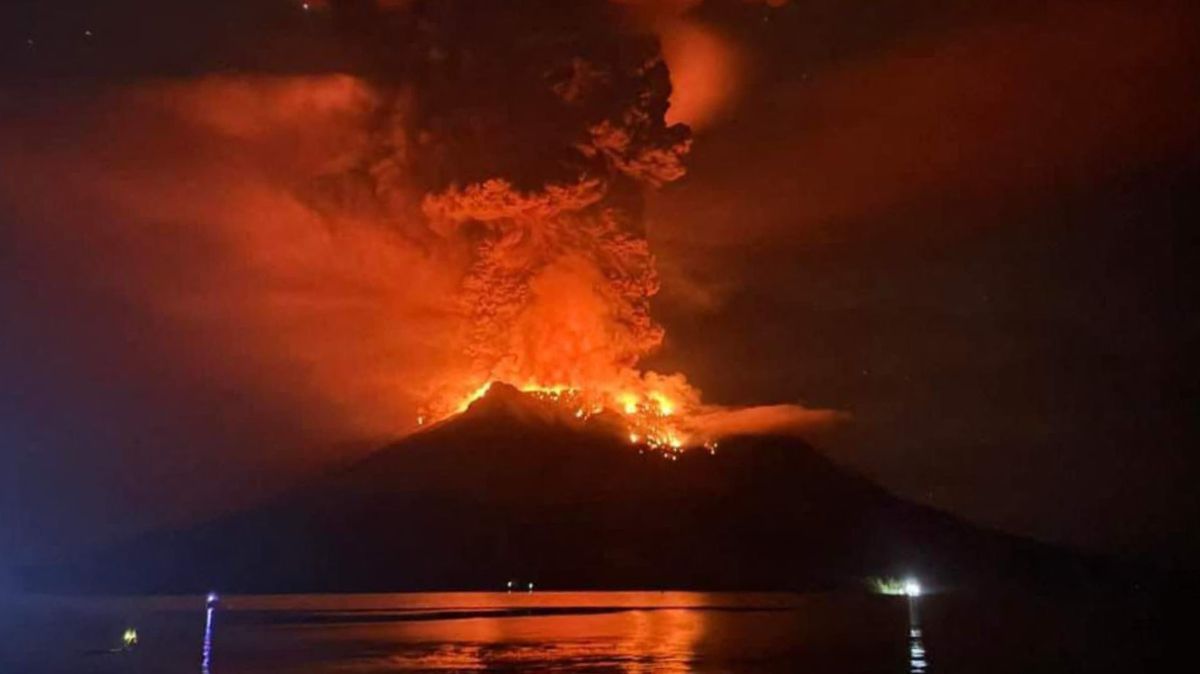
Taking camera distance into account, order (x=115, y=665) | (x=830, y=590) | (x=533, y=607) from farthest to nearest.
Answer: (x=830, y=590) < (x=533, y=607) < (x=115, y=665)

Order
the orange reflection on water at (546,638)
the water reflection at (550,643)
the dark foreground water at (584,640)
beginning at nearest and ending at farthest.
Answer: the water reflection at (550,643) < the orange reflection on water at (546,638) < the dark foreground water at (584,640)

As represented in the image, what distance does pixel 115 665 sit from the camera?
5209cm

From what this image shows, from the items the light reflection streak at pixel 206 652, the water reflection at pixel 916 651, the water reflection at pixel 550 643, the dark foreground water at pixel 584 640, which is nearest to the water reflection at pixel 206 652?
the light reflection streak at pixel 206 652

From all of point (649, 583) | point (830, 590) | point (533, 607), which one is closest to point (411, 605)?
point (533, 607)

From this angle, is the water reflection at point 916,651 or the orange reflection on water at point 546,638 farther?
the orange reflection on water at point 546,638

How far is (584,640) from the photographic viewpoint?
208ft

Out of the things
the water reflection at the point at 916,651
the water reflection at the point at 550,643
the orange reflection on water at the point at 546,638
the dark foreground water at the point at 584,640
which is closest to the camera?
the water reflection at the point at 916,651

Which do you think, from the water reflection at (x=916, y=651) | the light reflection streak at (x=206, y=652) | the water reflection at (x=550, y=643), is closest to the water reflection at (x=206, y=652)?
the light reflection streak at (x=206, y=652)

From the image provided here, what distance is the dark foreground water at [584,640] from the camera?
162ft

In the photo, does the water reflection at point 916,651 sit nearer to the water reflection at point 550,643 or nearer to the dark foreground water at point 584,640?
the dark foreground water at point 584,640

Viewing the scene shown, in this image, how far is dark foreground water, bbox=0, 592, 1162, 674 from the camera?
1943 inches

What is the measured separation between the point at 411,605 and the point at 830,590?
71727 millimetres

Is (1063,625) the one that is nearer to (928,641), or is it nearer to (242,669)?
(928,641)

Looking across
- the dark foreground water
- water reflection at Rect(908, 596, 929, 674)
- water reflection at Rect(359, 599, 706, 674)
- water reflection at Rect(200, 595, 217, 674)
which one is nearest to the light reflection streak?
water reflection at Rect(200, 595, 217, 674)
